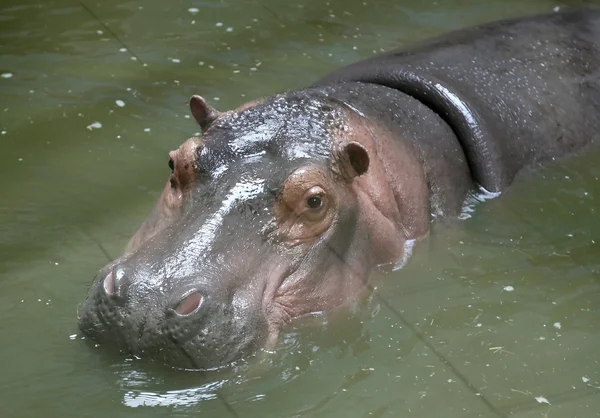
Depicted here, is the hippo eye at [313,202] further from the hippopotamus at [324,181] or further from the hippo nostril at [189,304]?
the hippo nostril at [189,304]

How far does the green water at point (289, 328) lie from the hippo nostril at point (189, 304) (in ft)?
1.02

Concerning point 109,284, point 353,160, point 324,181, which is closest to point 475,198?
point 353,160

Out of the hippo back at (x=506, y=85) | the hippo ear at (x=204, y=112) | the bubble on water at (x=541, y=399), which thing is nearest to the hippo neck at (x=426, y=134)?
the hippo back at (x=506, y=85)

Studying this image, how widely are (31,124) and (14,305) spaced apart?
212cm

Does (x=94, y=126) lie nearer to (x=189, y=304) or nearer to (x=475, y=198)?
(x=475, y=198)

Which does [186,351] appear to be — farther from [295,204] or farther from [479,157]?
[479,157]

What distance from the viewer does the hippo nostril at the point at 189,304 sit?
4277mm

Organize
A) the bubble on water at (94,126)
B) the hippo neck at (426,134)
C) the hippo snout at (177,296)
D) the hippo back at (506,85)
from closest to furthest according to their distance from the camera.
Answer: the hippo snout at (177,296), the hippo neck at (426,134), the hippo back at (506,85), the bubble on water at (94,126)

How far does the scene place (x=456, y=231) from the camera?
5785 millimetres

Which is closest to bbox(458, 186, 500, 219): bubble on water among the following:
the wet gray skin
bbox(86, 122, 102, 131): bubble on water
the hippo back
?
the hippo back

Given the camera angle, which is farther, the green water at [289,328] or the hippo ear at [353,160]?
the hippo ear at [353,160]

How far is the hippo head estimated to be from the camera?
435 centimetres

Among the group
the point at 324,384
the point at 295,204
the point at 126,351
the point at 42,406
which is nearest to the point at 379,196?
the point at 295,204

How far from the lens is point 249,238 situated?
466cm
